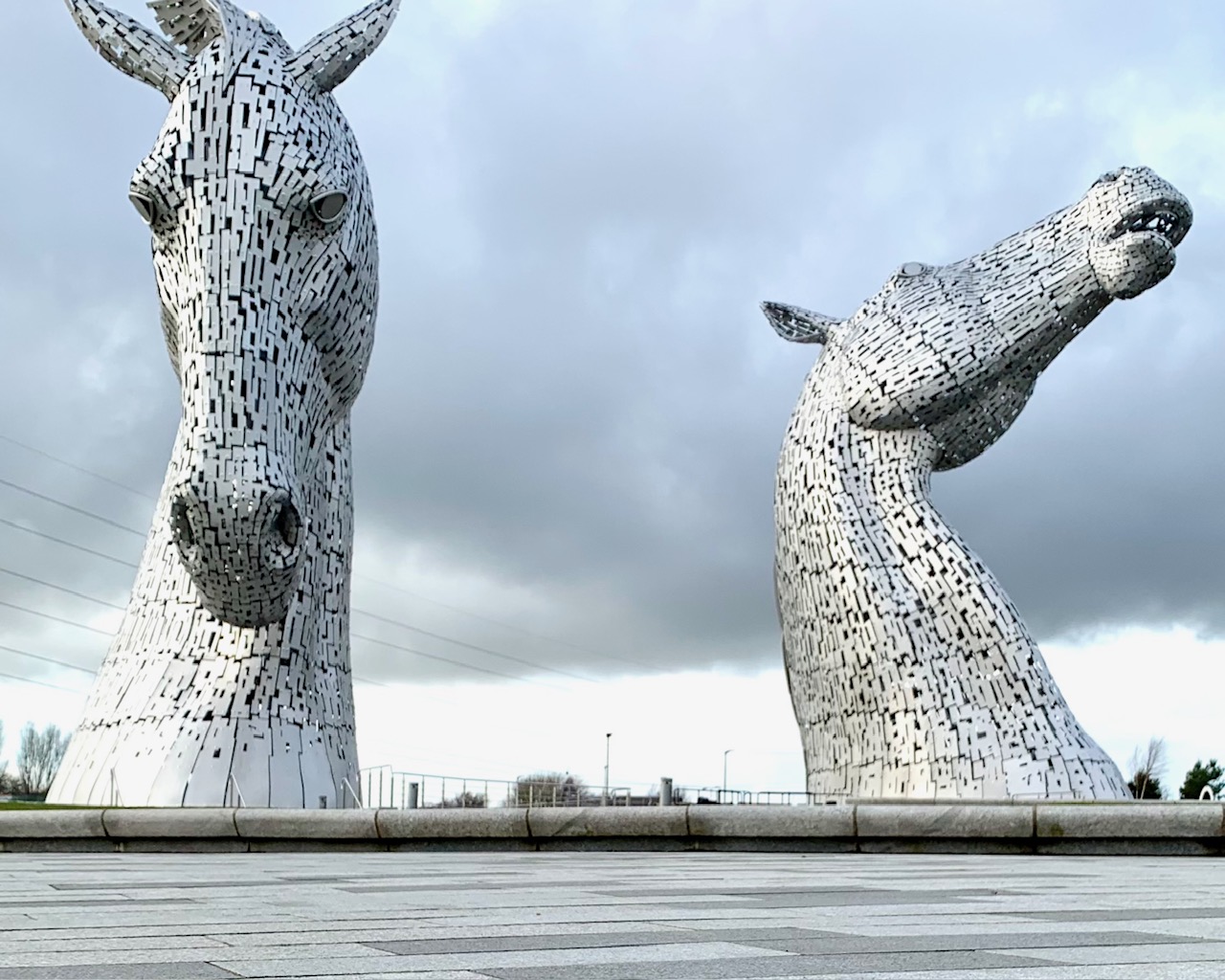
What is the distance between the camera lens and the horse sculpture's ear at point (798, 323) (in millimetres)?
17844

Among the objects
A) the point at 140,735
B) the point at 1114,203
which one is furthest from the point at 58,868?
the point at 1114,203

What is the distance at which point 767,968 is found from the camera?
2377 mm

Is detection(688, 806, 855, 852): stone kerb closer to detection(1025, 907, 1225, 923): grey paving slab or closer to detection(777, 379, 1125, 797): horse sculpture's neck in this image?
detection(1025, 907, 1225, 923): grey paving slab

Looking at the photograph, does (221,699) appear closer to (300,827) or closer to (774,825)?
(300,827)

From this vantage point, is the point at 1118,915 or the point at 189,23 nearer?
the point at 1118,915

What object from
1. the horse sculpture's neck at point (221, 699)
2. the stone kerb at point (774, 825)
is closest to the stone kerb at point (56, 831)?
the horse sculpture's neck at point (221, 699)

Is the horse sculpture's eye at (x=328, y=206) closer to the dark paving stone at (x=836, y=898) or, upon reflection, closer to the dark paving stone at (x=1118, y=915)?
the dark paving stone at (x=836, y=898)

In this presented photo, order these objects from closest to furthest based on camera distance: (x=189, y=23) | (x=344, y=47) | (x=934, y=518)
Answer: (x=344, y=47) < (x=189, y=23) < (x=934, y=518)

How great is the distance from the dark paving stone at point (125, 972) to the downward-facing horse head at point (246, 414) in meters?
6.95

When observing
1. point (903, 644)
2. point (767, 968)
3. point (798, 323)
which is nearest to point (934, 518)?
point (903, 644)

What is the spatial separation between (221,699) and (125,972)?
892 centimetres

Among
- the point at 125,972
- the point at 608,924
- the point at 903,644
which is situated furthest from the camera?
the point at 903,644

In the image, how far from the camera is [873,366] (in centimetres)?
1608

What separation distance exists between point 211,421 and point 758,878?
5459 millimetres
